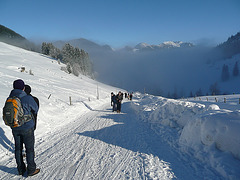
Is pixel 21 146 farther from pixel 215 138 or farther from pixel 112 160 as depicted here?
pixel 215 138

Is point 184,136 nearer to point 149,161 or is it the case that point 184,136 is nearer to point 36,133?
point 149,161

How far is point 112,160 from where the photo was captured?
3664 mm

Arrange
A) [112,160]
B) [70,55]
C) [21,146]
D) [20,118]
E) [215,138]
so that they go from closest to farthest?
Answer: 1. [20,118]
2. [21,146]
3. [215,138]
4. [112,160]
5. [70,55]

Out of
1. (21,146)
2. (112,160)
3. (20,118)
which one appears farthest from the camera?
(112,160)

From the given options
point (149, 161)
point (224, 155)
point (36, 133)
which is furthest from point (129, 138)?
point (36, 133)

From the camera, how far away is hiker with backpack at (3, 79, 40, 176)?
105 inches

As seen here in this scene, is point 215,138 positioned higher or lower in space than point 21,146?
higher

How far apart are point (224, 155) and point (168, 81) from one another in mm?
201407

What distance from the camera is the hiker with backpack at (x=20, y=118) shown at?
2675mm

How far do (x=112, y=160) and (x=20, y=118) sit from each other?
8.66ft

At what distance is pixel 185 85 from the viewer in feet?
530

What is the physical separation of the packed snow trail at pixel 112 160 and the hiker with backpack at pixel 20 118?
0.48 metres

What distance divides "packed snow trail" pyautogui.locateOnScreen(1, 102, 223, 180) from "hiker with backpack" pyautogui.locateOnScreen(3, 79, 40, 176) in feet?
1.57

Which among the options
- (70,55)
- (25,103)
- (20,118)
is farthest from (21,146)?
(70,55)
